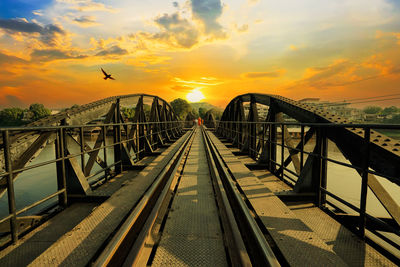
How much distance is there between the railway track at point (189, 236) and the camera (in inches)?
80.6

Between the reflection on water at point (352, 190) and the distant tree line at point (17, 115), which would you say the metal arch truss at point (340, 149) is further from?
the distant tree line at point (17, 115)

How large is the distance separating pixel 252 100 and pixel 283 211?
6.70 metres

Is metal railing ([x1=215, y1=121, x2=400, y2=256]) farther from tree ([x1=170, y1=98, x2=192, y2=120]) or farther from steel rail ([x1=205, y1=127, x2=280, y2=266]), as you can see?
tree ([x1=170, y1=98, x2=192, y2=120])

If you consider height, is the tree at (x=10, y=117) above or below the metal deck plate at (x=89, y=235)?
above

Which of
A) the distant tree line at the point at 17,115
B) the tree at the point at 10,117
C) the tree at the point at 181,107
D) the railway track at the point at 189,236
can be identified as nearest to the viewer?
the railway track at the point at 189,236

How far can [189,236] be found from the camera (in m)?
2.51

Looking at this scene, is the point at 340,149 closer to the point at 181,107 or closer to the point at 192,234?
the point at 192,234

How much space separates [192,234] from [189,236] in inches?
2.3

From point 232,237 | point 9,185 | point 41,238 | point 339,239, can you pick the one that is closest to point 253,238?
point 232,237

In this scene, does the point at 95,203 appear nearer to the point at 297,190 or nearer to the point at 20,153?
the point at 20,153

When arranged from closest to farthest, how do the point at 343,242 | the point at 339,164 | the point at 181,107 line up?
the point at 343,242 < the point at 339,164 < the point at 181,107

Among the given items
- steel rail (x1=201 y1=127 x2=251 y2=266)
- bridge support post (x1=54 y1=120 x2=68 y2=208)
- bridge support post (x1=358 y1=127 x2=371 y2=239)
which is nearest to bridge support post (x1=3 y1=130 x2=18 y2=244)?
bridge support post (x1=54 y1=120 x2=68 y2=208)

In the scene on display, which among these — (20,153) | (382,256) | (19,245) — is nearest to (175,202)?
(19,245)

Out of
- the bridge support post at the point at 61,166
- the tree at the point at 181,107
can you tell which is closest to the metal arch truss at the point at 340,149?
the bridge support post at the point at 61,166
